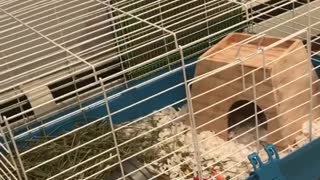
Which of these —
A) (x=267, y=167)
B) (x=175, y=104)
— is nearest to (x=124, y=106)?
(x=175, y=104)

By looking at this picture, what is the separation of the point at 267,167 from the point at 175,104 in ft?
1.07

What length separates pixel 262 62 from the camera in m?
1.27

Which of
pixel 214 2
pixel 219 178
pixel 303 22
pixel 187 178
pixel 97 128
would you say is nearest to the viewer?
pixel 219 178

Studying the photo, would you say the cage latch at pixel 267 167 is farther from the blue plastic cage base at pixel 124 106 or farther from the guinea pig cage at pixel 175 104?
the blue plastic cage base at pixel 124 106

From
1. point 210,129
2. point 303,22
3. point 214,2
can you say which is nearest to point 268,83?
point 210,129

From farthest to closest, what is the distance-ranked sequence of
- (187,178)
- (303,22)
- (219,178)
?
(303,22)
(187,178)
(219,178)

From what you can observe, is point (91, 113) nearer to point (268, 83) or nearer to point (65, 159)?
point (65, 159)

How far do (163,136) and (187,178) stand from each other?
19 centimetres

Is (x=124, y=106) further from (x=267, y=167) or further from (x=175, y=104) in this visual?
(x=267, y=167)

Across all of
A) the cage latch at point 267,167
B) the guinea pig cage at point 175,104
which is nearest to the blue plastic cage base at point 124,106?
the guinea pig cage at point 175,104

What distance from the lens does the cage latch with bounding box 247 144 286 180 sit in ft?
3.43

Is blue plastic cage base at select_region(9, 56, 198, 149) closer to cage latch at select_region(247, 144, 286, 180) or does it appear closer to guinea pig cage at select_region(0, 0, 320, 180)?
guinea pig cage at select_region(0, 0, 320, 180)

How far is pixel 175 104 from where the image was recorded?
1312 millimetres

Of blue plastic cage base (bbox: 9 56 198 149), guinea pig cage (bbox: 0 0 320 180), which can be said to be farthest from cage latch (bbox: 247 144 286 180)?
blue plastic cage base (bbox: 9 56 198 149)
